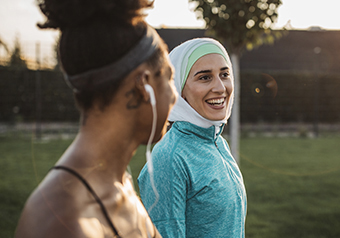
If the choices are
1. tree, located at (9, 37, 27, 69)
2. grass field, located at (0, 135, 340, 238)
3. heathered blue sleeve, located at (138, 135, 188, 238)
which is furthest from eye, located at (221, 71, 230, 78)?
tree, located at (9, 37, 27, 69)

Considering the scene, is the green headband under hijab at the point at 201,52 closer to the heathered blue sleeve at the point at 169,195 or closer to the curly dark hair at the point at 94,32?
the heathered blue sleeve at the point at 169,195

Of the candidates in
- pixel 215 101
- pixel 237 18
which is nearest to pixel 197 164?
pixel 215 101

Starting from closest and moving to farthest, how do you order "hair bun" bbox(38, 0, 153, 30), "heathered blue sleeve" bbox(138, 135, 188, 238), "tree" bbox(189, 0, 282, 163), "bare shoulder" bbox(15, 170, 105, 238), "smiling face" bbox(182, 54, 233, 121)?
"bare shoulder" bbox(15, 170, 105, 238) → "hair bun" bbox(38, 0, 153, 30) → "heathered blue sleeve" bbox(138, 135, 188, 238) → "smiling face" bbox(182, 54, 233, 121) → "tree" bbox(189, 0, 282, 163)

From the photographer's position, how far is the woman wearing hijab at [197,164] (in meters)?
1.67

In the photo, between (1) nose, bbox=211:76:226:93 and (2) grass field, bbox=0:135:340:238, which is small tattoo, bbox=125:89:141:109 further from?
(2) grass field, bbox=0:135:340:238

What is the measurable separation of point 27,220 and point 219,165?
3.82ft

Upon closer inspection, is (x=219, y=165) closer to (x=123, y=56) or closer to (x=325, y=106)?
(x=123, y=56)

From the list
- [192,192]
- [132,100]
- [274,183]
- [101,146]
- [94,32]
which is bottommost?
[274,183]

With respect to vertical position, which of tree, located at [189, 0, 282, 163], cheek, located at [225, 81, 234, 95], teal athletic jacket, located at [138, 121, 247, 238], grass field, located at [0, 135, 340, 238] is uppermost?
cheek, located at [225, 81, 234, 95]

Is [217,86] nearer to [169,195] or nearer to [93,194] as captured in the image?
[169,195]

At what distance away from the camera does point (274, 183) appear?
7.42 meters

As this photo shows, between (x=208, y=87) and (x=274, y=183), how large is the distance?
5.89m

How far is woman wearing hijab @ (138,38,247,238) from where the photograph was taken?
1.67m

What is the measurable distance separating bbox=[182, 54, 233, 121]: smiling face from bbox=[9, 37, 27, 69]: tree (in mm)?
14867
